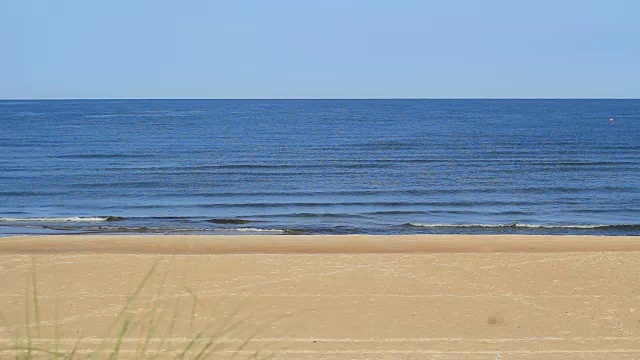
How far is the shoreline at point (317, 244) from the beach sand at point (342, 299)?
11cm

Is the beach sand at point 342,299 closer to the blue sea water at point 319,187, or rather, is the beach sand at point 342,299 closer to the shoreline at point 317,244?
the shoreline at point 317,244

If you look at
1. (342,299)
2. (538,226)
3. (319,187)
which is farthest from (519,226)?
(342,299)

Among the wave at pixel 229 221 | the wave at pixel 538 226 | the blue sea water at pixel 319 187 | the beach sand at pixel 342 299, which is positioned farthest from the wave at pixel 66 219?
the wave at pixel 538 226

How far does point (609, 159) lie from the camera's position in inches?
1706

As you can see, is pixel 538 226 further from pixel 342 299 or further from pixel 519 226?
pixel 342 299

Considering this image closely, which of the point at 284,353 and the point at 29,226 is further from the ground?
the point at 29,226

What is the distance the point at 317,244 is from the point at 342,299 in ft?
21.4

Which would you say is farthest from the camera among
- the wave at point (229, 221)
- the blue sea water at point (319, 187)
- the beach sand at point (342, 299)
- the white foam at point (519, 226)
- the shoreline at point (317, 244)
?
the wave at point (229, 221)

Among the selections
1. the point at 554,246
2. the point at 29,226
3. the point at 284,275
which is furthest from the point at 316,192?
the point at 284,275

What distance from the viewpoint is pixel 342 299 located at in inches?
486

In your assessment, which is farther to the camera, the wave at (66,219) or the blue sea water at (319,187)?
the wave at (66,219)

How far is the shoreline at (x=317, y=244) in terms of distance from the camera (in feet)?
58.6

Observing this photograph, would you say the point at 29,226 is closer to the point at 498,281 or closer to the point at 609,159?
the point at 498,281

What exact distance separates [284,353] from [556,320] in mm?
4309
